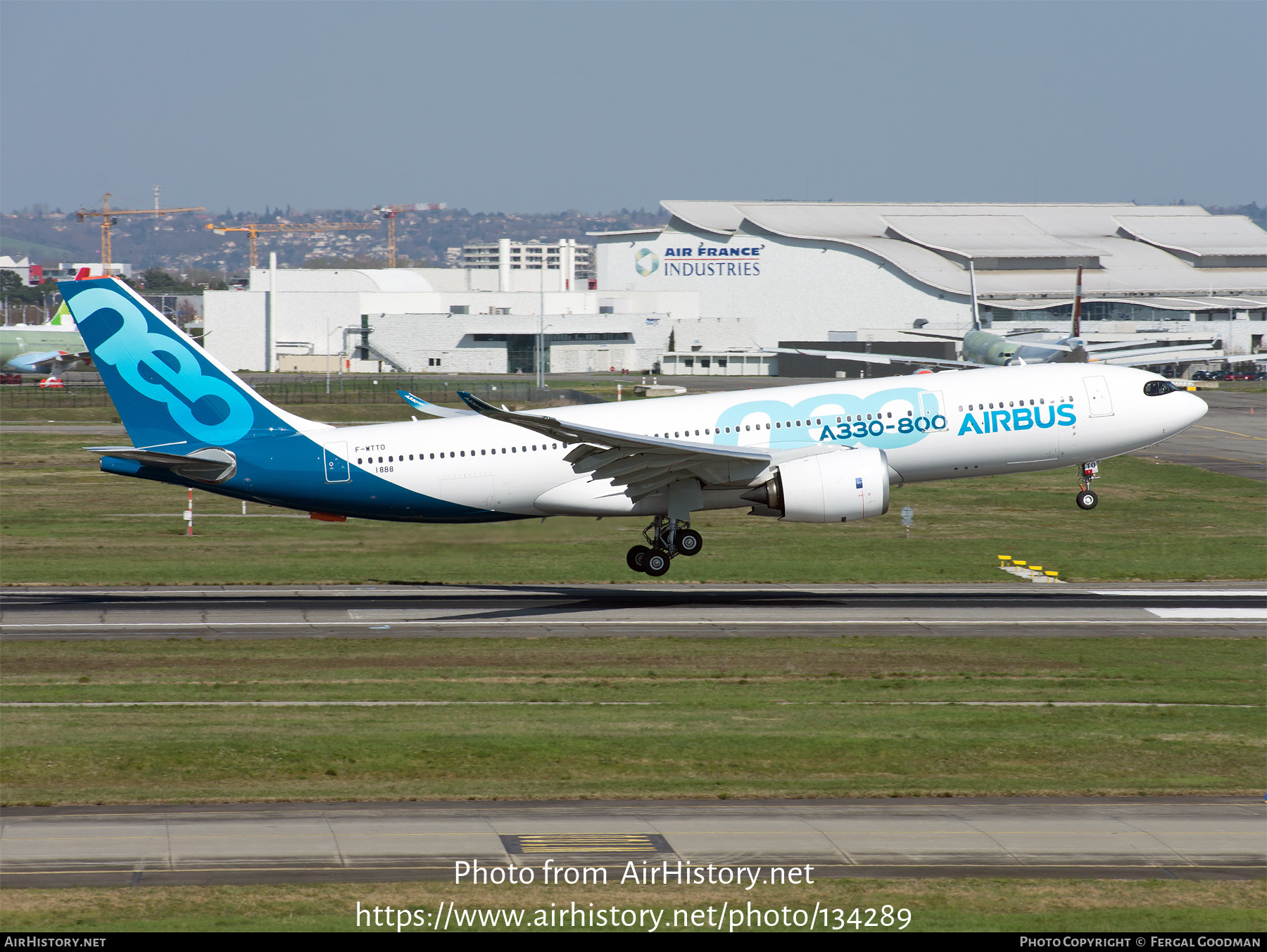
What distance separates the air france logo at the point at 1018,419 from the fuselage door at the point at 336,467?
18.1 metres

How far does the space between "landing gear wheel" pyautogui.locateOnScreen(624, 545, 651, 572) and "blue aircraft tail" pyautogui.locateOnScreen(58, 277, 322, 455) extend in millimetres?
11090

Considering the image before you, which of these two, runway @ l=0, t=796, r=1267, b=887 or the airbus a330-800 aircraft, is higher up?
the airbus a330-800 aircraft

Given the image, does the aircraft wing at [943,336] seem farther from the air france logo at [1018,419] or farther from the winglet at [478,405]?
the winglet at [478,405]

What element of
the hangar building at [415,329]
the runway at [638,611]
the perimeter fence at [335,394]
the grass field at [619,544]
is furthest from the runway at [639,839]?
the hangar building at [415,329]

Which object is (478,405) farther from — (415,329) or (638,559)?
(415,329)

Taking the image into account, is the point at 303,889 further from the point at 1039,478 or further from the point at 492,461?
the point at 1039,478

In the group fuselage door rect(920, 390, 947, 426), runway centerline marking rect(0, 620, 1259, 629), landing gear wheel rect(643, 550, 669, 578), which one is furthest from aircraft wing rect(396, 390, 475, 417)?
fuselage door rect(920, 390, 947, 426)

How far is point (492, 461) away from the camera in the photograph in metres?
40.3

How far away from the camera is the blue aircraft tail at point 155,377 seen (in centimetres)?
3928

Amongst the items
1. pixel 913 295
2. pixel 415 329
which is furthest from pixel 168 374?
pixel 913 295

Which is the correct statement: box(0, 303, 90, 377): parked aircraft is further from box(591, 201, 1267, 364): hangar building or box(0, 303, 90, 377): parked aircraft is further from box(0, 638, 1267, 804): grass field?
box(0, 638, 1267, 804): grass field

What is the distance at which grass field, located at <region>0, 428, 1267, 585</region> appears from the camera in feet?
154

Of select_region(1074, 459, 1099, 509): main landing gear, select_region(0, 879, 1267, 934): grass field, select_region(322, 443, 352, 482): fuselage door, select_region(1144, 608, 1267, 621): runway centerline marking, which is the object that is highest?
select_region(322, 443, 352, 482): fuselage door

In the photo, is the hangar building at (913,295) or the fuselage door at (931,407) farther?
the hangar building at (913,295)
